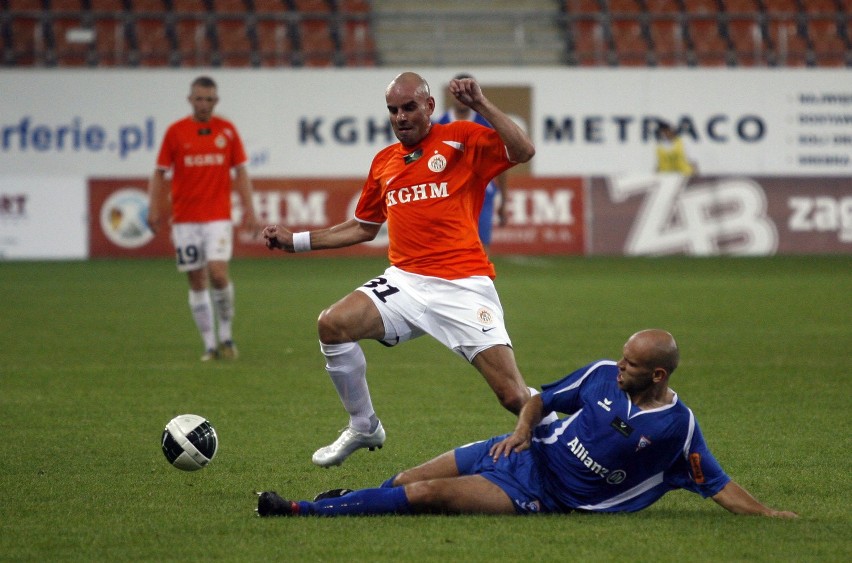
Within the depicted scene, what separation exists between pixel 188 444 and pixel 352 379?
34.4 inches

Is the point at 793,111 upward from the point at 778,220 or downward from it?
upward

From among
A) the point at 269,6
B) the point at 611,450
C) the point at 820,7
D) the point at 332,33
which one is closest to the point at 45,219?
the point at 269,6

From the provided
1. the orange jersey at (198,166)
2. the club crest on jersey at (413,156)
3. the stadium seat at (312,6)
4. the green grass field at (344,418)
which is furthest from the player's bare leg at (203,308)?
the stadium seat at (312,6)

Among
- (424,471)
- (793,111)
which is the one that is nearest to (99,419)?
(424,471)

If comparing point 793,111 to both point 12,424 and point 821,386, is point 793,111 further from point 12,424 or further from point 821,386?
point 12,424

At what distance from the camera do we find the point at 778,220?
973 inches

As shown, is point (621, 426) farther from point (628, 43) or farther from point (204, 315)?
point (628, 43)

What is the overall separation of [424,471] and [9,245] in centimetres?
1953

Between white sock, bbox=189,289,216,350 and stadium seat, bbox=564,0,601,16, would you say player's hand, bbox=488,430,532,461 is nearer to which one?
white sock, bbox=189,289,216,350

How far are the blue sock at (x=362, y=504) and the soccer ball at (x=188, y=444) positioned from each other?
3.28 feet

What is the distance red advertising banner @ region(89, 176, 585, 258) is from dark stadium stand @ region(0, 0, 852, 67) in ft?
11.4

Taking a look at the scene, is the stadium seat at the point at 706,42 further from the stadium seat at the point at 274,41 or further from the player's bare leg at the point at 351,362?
the player's bare leg at the point at 351,362

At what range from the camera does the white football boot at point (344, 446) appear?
634cm

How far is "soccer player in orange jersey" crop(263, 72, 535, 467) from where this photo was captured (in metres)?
6.17
